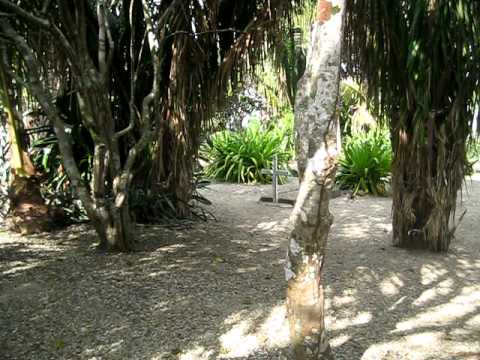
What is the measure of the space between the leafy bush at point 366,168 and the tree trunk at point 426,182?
4530mm

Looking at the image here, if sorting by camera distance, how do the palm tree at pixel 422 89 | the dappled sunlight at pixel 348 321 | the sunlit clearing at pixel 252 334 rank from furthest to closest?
1. the palm tree at pixel 422 89
2. the dappled sunlight at pixel 348 321
3. the sunlit clearing at pixel 252 334

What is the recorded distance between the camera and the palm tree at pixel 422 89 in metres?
4.09

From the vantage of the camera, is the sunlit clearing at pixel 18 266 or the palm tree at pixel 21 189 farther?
the palm tree at pixel 21 189

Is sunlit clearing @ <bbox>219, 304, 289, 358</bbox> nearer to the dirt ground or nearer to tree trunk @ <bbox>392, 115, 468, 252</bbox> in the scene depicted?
the dirt ground

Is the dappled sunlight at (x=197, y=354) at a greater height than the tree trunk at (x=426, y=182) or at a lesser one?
lesser

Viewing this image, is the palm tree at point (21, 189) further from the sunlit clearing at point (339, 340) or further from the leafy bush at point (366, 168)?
the leafy bush at point (366, 168)

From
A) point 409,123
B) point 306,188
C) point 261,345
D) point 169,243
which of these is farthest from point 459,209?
point 306,188

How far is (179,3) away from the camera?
4949 millimetres

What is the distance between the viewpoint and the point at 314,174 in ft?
7.17

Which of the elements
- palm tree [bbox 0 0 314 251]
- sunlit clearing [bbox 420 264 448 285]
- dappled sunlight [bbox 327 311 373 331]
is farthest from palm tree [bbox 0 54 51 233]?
sunlit clearing [bbox 420 264 448 285]

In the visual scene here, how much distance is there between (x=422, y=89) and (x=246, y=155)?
24.4ft

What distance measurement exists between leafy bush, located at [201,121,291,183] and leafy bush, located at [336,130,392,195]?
2.03 metres

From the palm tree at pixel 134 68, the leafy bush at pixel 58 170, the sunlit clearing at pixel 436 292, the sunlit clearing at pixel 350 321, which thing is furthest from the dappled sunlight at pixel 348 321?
the leafy bush at pixel 58 170

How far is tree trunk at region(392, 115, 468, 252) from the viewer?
4.76m
